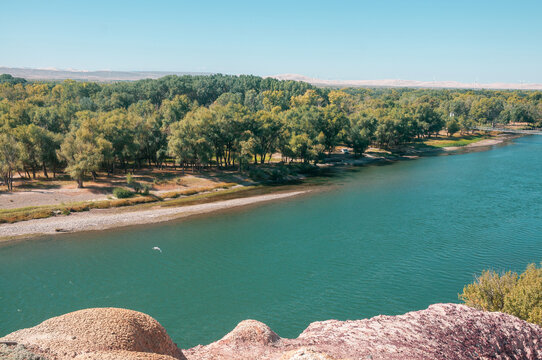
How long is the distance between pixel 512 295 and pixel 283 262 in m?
24.0

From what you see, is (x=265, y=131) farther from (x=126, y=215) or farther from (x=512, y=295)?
(x=512, y=295)

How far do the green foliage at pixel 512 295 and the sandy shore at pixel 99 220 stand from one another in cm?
4479

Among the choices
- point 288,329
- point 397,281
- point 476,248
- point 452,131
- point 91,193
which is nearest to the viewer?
point 288,329

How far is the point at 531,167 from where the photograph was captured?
3792 inches

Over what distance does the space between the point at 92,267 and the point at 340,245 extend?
31000mm

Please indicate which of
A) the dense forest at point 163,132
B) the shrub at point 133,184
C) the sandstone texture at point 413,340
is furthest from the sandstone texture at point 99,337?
the dense forest at point 163,132

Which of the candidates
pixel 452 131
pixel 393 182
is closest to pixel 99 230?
pixel 393 182

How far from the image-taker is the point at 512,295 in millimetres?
26141

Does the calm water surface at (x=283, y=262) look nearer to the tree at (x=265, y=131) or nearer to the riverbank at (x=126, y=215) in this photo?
the riverbank at (x=126, y=215)

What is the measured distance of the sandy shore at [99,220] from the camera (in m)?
53.0

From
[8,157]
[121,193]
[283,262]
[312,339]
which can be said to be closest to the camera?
[312,339]

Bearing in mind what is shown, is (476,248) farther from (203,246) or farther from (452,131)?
(452,131)

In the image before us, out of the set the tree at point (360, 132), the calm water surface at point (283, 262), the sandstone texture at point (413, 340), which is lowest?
the calm water surface at point (283, 262)

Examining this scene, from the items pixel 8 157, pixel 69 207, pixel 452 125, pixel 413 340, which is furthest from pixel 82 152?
pixel 452 125
